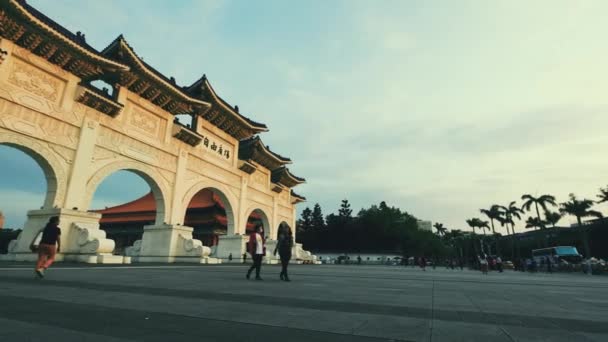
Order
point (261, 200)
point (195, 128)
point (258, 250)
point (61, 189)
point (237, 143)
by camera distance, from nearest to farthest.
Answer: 1. point (258, 250)
2. point (61, 189)
3. point (195, 128)
4. point (237, 143)
5. point (261, 200)

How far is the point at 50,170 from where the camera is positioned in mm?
12312

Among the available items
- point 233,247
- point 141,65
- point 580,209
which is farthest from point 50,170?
point 580,209

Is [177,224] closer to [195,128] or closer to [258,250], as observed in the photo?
[195,128]

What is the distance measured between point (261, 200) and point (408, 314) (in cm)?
2468

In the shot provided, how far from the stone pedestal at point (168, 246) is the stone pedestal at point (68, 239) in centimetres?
427

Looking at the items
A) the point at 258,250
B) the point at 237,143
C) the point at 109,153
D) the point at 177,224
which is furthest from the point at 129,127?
the point at 258,250

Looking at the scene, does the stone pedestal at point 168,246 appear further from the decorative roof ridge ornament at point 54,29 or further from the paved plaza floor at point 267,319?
the paved plaza floor at point 267,319

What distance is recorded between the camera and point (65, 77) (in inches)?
517

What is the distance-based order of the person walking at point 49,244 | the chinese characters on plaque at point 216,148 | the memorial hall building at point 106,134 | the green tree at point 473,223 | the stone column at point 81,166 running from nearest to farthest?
the person walking at point 49,244
the memorial hall building at point 106,134
the stone column at point 81,166
the chinese characters on plaque at point 216,148
the green tree at point 473,223

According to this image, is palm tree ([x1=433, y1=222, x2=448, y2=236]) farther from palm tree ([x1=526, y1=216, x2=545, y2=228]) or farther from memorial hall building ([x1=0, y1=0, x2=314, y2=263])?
memorial hall building ([x1=0, y1=0, x2=314, y2=263])

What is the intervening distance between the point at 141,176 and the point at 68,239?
16.0 ft

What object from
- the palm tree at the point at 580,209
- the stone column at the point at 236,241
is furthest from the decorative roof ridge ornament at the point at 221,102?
the palm tree at the point at 580,209

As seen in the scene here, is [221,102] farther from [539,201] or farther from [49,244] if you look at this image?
[539,201]

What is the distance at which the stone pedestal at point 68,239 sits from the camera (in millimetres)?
12062
